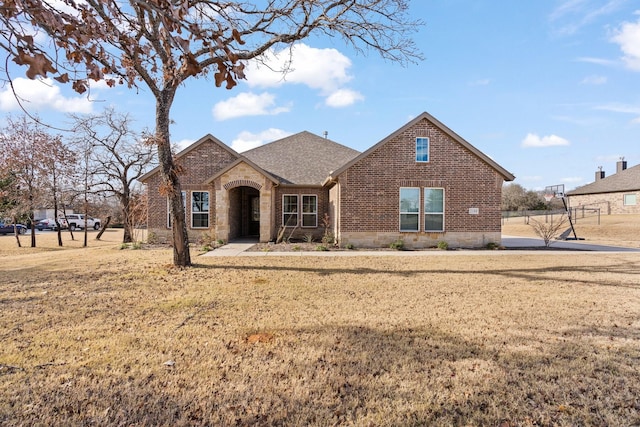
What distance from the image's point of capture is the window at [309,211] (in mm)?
18611

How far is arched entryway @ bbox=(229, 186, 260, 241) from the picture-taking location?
19411 millimetres

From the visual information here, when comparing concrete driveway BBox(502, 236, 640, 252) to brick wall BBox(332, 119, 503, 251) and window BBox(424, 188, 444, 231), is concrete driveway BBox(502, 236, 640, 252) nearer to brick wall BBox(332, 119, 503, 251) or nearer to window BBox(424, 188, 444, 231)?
brick wall BBox(332, 119, 503, 251)

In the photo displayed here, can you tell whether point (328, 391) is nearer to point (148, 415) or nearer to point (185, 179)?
point (148, 415)

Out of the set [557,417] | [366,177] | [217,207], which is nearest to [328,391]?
[557,417]

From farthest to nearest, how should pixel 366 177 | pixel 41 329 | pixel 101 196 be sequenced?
pixel 101 196, pixel 366 177, pixel 41 329

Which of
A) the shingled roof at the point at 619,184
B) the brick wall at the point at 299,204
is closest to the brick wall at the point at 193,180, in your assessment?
the brick wall at the point at 299,204

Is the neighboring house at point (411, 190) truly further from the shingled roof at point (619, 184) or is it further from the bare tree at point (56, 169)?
the shingled roof at point (619, 184)

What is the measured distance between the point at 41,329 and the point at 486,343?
6.07 m

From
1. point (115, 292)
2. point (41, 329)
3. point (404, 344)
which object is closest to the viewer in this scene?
point (404, 344)

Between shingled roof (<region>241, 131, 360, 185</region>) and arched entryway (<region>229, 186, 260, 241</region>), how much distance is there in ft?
6.90

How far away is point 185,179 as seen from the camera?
17406mm

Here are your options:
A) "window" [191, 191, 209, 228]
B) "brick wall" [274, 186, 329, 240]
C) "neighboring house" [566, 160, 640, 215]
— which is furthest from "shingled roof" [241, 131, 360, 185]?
"neighboring house" [566, 160, 640, 215]

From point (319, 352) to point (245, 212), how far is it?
17.9 m

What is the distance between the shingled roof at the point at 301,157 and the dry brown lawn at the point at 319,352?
1110cm
